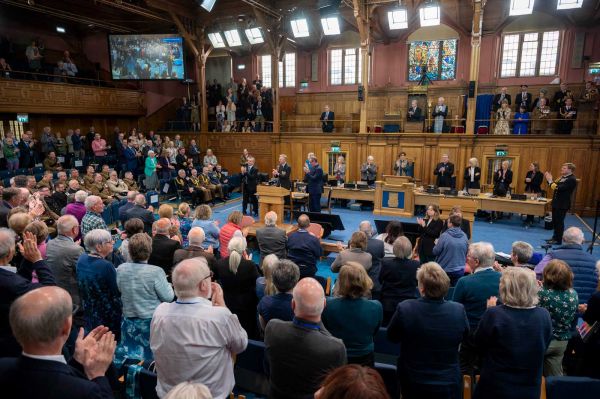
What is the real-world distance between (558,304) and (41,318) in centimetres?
323

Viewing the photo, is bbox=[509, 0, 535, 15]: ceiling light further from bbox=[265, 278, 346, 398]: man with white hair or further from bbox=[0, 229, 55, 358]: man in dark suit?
bbox=[0, 229, 55, 358]: man in dark suit

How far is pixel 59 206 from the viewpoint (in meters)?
7.52

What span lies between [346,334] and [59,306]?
5.62 feet

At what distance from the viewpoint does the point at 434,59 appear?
15727mm

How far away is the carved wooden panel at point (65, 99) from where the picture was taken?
1232cm

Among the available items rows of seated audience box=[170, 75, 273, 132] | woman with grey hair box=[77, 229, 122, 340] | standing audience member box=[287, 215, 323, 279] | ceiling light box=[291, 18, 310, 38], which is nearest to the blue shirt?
woman with grey hair box=[77, 229, 122, 340]

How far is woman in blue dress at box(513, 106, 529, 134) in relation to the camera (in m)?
11.9

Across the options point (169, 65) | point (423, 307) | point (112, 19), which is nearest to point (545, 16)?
point (169, 65)

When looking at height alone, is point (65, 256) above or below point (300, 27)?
below

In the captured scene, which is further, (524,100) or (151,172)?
(524,100)

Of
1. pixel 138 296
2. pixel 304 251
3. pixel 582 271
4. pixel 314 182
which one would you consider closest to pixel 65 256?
pixel 138 296

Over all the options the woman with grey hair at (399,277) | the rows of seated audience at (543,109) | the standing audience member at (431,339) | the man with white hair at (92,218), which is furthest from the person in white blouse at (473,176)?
the man with white hair at (92,218)

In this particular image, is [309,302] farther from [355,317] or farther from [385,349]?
[385,349]

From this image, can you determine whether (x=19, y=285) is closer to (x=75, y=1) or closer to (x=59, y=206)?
(x=59, y=206)
